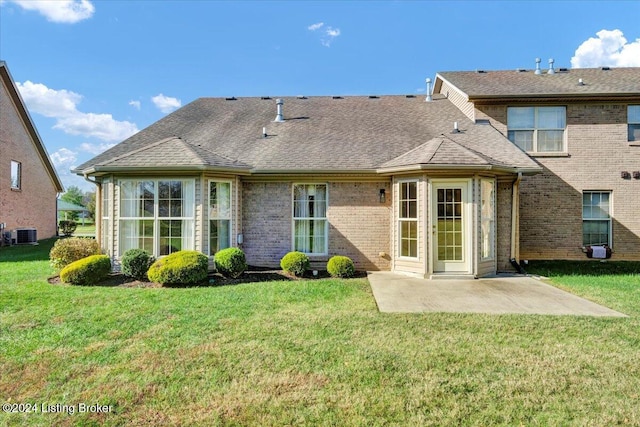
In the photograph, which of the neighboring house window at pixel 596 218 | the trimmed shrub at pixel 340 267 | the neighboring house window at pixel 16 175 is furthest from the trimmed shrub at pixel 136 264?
the neighboring house window at pixel 16 175

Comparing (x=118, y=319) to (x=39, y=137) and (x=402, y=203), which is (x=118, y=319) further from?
(x=39, y=137)

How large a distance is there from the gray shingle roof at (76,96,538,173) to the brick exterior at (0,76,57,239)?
10.4 meters

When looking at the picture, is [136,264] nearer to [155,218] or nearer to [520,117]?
[155,218]

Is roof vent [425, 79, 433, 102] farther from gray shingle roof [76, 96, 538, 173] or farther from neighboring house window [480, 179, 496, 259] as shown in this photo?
neighboring house window [480, 179, 496, 259]

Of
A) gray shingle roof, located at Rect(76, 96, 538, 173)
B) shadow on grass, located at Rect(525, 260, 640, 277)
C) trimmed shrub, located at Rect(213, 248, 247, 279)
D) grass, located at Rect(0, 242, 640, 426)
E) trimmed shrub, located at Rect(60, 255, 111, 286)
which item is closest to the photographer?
grass, located at Rect(0, 242, 640, 426)

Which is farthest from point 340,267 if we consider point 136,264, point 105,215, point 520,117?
point 520,117

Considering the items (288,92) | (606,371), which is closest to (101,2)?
(288,92)

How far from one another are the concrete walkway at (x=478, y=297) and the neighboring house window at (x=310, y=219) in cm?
199

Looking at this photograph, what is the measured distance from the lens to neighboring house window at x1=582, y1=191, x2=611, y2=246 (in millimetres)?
11555

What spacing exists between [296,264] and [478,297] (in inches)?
167

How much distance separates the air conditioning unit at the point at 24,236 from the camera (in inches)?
667

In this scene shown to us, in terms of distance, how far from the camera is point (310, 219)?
9.96 m

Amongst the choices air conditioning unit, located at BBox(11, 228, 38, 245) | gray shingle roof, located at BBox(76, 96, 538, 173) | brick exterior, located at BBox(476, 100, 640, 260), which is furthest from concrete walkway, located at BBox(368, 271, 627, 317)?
air conditioning unit, located at BBox(11, 228, 38, 245)

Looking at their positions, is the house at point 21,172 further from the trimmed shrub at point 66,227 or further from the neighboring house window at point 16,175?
the trimmed shrub at point 66,227
